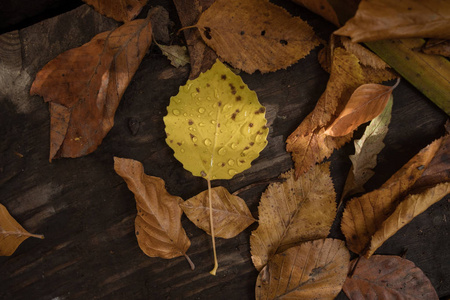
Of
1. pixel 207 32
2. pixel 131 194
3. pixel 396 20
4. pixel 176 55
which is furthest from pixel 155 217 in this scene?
pixel 396 20

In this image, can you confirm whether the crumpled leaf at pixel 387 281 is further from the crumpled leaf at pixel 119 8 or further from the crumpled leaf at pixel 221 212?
the crumpled leaf at pixel 119 8

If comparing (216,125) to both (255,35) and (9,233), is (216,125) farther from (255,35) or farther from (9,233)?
(9,233)

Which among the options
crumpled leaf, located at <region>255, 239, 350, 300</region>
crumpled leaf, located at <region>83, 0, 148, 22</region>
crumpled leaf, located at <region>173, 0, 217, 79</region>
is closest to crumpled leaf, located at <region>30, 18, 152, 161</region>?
crumpled leaf, located at <region>83, 0, 148, 22</region>

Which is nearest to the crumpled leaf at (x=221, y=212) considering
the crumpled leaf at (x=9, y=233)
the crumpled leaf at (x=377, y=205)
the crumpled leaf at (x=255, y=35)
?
the crumpled leaf at (x=377, y=205)

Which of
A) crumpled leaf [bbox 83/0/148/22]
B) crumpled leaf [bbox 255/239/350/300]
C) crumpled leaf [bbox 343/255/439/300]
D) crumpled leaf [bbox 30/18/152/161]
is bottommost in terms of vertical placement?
crumpled leaf [bbox 343/255/439/300]

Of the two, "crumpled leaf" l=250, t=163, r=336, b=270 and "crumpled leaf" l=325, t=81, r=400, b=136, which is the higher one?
"crumpled leaf" l=325, t=81, r=400, b=136

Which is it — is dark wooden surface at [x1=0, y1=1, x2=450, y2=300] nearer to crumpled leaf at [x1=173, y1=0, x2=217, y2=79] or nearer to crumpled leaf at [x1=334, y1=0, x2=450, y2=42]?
crumpled leaf at [x1=173, y1=0, x2=217, y2=79]
